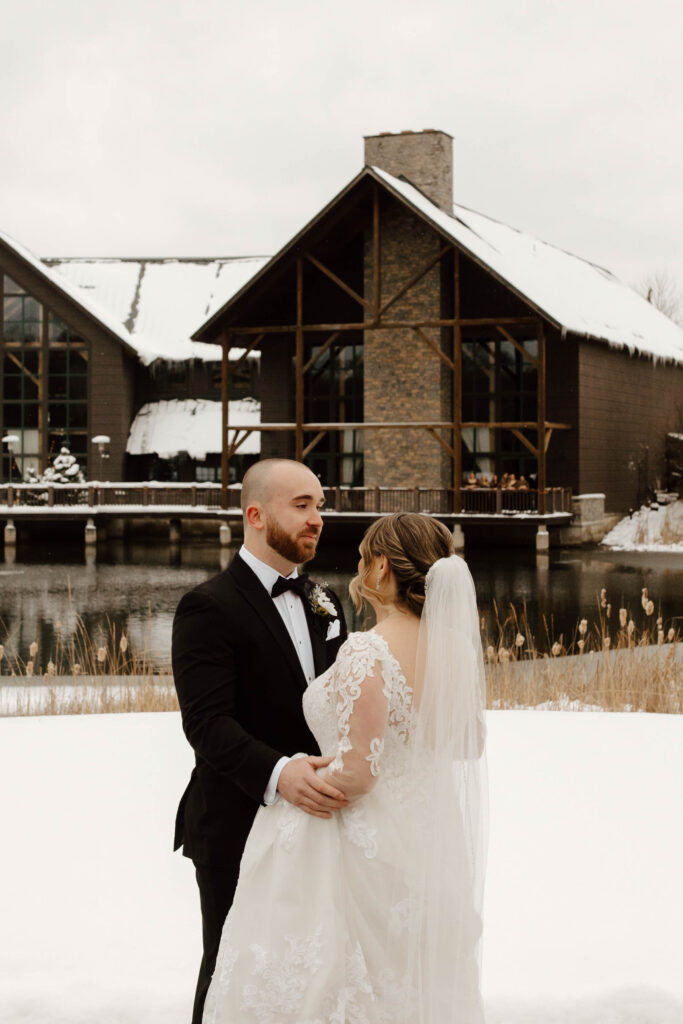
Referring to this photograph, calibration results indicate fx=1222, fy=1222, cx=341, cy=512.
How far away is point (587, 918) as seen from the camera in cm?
460

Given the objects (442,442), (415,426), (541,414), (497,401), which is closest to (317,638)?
(541,414)

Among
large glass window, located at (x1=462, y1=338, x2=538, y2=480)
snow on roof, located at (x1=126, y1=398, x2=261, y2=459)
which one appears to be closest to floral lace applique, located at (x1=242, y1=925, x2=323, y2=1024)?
large glass window, located at (x1=462, y1=338, x2=538, y2=480)

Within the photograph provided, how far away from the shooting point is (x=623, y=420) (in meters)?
29.9

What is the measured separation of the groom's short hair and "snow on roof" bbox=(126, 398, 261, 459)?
2920 cm

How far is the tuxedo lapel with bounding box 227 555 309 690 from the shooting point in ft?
9.78

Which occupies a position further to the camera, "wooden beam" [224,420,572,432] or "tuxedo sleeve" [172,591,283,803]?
"wooden beam" [224,420,572,432]

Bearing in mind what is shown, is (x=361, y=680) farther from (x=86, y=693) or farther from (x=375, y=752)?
(x=86, y=693)

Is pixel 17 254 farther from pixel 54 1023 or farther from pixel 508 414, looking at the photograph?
pixel 54 1023

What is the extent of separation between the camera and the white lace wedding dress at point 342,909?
278 cm

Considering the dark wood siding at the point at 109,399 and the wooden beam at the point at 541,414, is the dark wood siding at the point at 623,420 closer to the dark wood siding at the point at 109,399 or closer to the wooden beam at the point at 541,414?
the wooden beam at the point at 541,414

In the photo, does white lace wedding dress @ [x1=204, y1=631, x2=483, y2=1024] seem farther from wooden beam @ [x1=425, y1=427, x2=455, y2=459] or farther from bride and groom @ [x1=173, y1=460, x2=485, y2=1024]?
wooden beam @ [x1=425, y1=427, x2=455, y2=459]

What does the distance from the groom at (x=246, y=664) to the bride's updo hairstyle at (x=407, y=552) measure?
173 mm

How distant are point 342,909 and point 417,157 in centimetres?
2700

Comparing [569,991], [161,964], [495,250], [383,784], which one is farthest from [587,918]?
[495,250]
